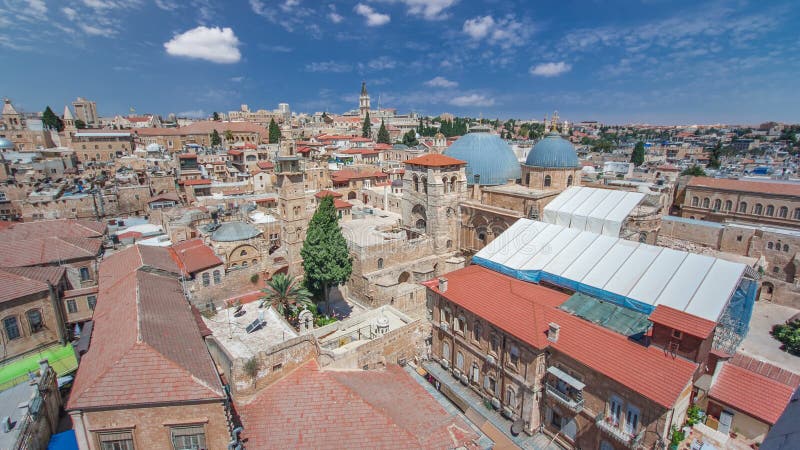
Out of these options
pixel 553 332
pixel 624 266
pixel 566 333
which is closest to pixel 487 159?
pixel 624 266

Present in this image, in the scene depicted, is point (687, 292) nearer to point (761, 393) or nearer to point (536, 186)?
point (761, 393)

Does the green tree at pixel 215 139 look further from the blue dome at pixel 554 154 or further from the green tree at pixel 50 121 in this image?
the blue dome at pixel 554 154

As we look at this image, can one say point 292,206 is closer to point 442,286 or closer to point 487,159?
point 442,286

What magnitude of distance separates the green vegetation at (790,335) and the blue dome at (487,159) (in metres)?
23.2

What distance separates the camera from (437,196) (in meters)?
34.9

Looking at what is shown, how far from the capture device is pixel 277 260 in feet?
113

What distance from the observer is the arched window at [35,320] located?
18484 mm

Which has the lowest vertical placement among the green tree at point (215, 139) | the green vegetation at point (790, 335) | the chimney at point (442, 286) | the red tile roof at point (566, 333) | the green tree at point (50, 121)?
the green vegetation at point (790, 335)

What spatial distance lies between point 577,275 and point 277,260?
24841mm

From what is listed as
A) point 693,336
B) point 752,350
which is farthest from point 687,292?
point 752,350

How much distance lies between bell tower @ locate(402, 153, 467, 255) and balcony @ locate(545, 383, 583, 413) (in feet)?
66.0

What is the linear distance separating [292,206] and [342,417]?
75.1ft

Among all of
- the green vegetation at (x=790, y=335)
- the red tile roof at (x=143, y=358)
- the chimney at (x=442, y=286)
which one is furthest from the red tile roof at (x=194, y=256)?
the green vegetation at (x=790, y=335)

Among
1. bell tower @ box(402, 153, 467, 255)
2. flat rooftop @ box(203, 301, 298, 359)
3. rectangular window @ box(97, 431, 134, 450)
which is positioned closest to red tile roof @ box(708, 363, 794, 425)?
flat rooftop @ box(203, 301, 298, 359)
